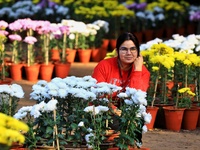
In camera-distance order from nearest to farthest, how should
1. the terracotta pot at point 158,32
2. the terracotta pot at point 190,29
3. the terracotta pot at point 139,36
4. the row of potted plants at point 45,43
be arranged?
1. the row of potted plants at point 45,43
2. the terracotta pot at point 139,36
3. the terracotta pot at point 158,32
4. the terracotta pot at point 190,29

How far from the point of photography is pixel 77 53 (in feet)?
51.5

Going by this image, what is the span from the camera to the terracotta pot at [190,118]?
937 centimetres

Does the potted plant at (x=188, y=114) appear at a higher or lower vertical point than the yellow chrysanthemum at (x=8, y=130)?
lower

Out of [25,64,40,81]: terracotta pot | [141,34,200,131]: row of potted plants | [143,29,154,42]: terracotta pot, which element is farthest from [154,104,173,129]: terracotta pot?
[143,29,154,42]: terracotta pot

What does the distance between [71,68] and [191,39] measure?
3962 mm

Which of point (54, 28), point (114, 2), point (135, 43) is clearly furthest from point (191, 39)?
point (114, 2)

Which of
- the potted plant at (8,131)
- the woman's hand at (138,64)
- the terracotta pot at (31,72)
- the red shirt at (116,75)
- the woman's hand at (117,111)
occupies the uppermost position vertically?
the woman's hand at (138,64)

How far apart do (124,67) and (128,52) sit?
0.57 ft

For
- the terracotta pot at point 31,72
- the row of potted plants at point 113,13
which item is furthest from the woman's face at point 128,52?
the row of potted plants at point 113,13

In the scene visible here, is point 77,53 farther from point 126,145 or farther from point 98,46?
point 126,145

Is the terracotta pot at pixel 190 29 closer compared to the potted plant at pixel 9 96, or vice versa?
the potted plant at pixel 9 96

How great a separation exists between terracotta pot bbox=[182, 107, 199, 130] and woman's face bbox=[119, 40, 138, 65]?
6.62ft

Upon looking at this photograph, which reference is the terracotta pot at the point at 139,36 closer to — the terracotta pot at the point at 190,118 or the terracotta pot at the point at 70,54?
the terracotta pot at the point at 70,54

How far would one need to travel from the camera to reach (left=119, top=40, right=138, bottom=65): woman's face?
7.56 meters
